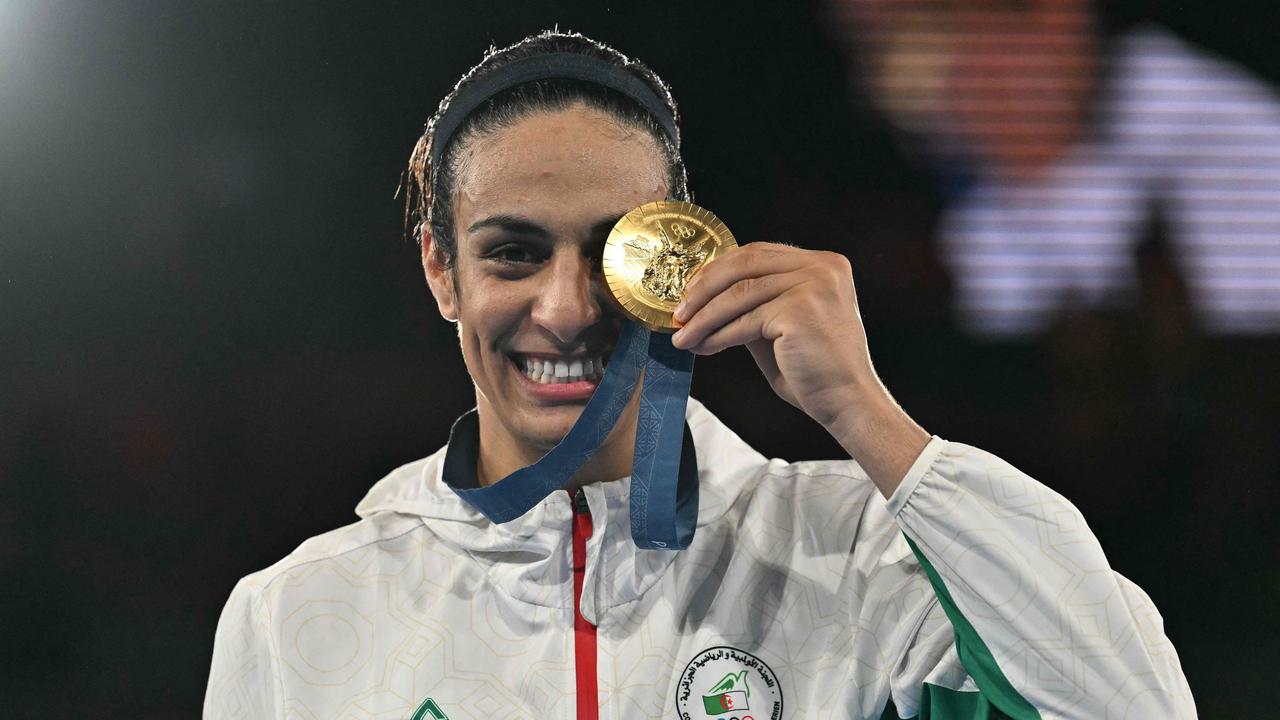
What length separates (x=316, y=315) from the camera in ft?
9.20

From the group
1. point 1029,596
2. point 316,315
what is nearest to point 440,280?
point 316,315

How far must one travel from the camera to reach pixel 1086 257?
2.99 metres

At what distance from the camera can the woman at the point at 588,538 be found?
1560mm

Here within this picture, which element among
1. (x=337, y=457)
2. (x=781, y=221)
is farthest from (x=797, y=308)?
(x=337, y=457)

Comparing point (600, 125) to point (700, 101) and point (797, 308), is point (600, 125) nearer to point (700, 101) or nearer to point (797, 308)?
point (797, 308)

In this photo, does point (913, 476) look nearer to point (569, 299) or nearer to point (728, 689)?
point (728, 689)

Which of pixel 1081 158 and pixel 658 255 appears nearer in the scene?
pixel 658 255

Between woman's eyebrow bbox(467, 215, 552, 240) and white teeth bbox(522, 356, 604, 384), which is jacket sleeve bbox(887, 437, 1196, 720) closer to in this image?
white teeth bbox(522, 356, 604, 384)

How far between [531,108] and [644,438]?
0.55 m

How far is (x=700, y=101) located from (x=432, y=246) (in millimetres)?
951

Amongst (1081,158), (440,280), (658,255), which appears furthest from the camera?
(1081,158)

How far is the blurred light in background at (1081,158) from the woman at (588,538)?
3.86ft

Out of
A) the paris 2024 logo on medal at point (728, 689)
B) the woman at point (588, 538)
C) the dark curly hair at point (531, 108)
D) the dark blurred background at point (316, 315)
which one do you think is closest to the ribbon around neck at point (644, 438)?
the woman at point (588, 538)

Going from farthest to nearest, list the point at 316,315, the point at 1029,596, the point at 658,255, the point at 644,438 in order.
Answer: the point at 316,315 → the point at 644,438 → the point at 658,255 → the point at 1029,596
